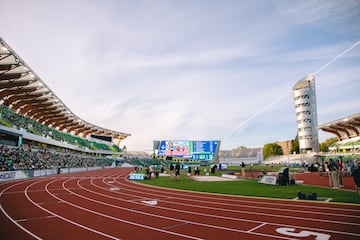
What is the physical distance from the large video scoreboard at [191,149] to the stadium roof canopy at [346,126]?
34.3m

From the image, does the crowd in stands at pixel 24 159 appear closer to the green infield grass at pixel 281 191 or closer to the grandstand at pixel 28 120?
the grandstand at pixel 28 120

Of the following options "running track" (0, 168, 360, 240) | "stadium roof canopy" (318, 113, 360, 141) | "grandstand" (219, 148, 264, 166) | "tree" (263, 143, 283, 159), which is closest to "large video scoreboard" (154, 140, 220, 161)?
"grandstand" (219, 148, 264, 166)

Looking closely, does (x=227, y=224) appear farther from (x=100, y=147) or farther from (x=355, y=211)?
(x=100, y=147)

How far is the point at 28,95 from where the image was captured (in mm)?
43125

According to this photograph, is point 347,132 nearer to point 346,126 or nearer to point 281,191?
point 346,126

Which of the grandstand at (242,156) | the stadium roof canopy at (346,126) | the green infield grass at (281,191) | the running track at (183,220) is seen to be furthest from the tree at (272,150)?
the running track at (183,220)

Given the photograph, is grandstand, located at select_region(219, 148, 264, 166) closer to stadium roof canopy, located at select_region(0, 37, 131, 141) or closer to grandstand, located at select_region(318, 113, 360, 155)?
grandstand, located at select_region(318, 113, 360, 155)

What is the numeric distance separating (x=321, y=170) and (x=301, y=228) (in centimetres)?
2456

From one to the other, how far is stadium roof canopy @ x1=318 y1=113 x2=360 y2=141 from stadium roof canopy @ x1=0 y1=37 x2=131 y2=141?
222 feet

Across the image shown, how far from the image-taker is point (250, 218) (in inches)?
332

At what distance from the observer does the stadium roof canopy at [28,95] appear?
27.8m

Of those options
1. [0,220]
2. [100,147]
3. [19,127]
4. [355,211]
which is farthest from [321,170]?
[100,147]

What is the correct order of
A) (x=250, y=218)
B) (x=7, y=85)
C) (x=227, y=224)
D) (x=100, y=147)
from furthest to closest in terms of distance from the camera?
(x=100, y=147) < (x=7, y=85) < (x=250, y=218) < (x=227, y=224)

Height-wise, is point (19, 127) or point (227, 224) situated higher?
point (19, 127)
